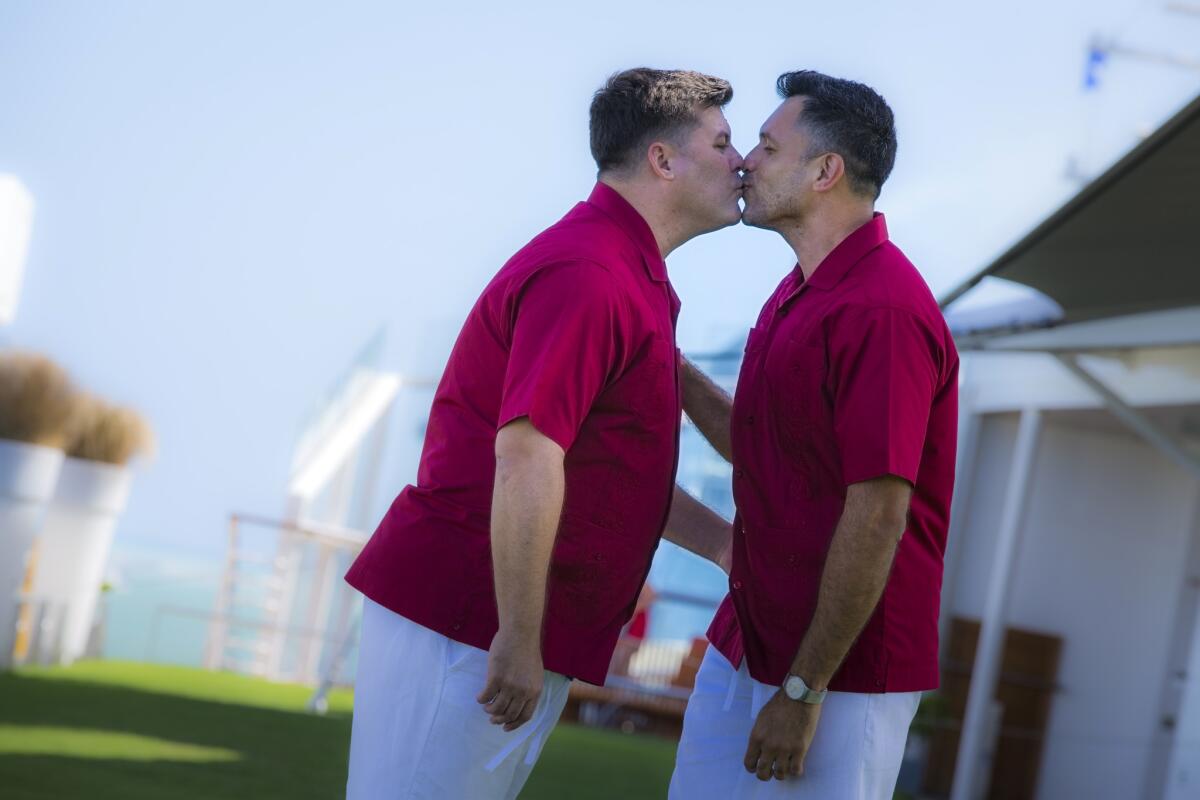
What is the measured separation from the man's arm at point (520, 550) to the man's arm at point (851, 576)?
1.24 feet

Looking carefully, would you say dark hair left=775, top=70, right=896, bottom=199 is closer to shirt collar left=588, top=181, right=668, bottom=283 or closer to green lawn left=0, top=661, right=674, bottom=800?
shirt collar left=588, top=181, right=668, bottom=283

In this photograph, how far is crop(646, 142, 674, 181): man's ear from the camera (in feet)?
7.89

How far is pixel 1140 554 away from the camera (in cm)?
1172

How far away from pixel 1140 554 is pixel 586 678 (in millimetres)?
10382

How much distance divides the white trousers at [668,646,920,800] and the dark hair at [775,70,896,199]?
2.59 ft

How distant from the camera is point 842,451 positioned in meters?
2.11

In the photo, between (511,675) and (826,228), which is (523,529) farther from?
(826,228)

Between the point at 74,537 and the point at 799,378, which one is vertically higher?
the point at 799,378

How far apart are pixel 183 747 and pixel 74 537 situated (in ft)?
8.14

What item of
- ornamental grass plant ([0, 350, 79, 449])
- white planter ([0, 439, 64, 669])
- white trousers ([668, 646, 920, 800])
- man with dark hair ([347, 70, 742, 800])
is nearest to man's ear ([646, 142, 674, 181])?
man with dark hair ([347, 70, 742, 800])

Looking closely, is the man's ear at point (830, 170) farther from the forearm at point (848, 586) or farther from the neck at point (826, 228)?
the forearm at point (848, 586)

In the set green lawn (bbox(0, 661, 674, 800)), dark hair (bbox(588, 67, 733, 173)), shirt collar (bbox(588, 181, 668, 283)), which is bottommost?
green lawn (bbox(0, 661, 674, 800))

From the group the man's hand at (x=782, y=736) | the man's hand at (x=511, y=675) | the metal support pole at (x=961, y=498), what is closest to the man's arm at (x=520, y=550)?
the man's hand at (x=511, y=675)

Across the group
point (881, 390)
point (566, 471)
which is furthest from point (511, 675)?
point (881, 390)
